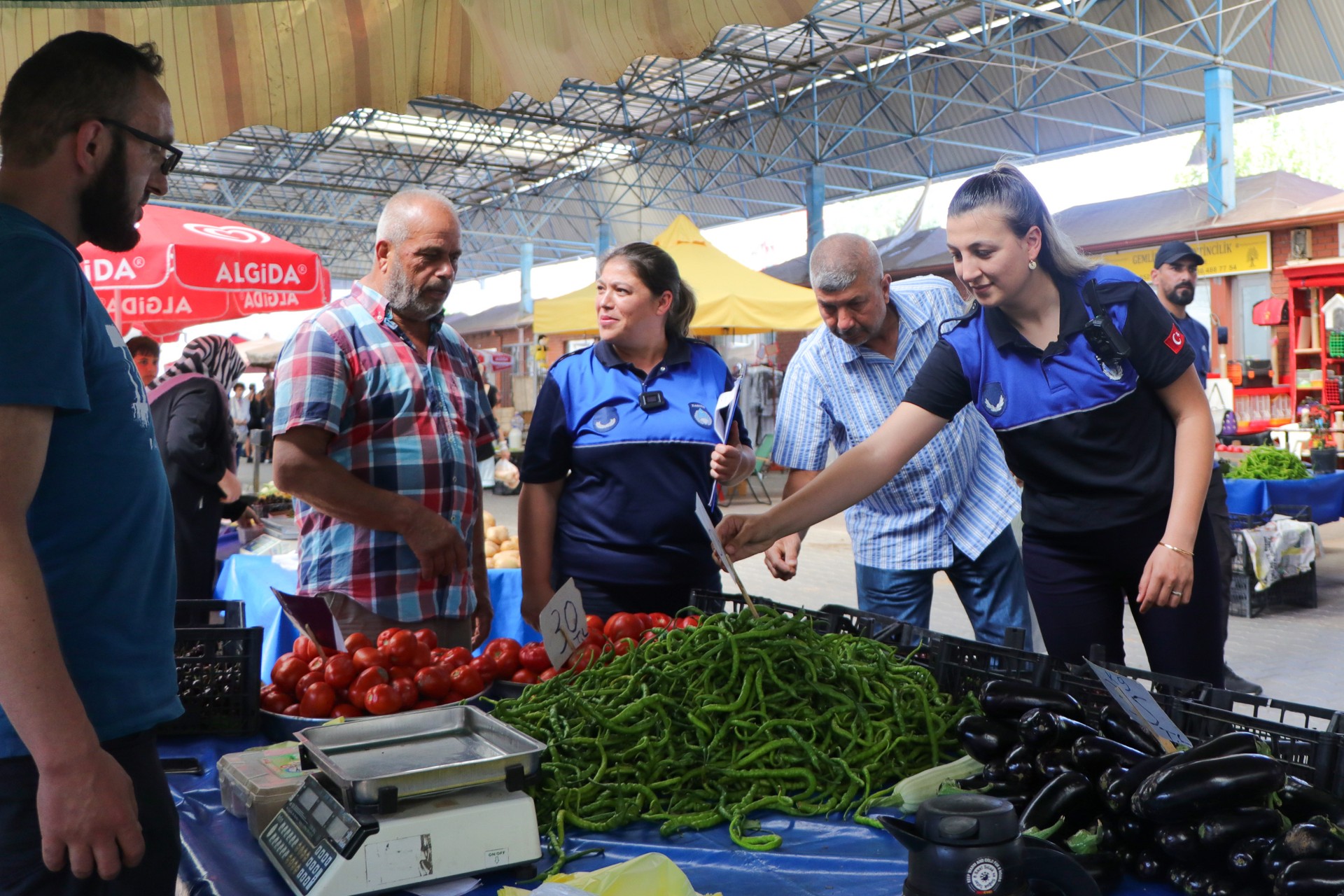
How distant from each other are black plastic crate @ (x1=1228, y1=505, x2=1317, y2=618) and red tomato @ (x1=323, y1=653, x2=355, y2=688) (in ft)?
20.8

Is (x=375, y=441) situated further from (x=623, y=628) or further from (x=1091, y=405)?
(x=1091, y=405)

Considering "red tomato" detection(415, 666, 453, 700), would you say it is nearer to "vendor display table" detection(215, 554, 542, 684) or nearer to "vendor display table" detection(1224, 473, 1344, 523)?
"vendor display table" detection(215, 554, 542, 684)

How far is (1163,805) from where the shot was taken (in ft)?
4.46

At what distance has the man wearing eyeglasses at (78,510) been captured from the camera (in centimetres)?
128

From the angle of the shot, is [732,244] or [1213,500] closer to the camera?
[1213,500]

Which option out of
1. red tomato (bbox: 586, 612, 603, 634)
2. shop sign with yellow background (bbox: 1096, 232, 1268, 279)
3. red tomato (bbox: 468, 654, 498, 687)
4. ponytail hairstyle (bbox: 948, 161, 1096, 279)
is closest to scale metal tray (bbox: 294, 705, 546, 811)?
red tomato (bbox: 468, 654, 498, 687)

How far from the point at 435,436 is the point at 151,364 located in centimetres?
389

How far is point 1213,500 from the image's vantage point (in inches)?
178

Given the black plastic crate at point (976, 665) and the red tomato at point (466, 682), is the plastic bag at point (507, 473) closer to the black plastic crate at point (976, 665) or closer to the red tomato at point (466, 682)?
the red tomato at point (466, 682)

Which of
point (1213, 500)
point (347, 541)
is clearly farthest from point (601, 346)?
point (1213, 500)

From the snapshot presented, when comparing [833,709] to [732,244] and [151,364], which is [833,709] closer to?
[151,364]

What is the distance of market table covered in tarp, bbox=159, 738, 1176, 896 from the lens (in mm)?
1456

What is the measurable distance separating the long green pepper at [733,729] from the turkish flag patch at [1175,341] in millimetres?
1034

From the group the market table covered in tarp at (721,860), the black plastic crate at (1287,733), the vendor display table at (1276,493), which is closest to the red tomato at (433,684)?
the market table covered in tarp at (721,860)
